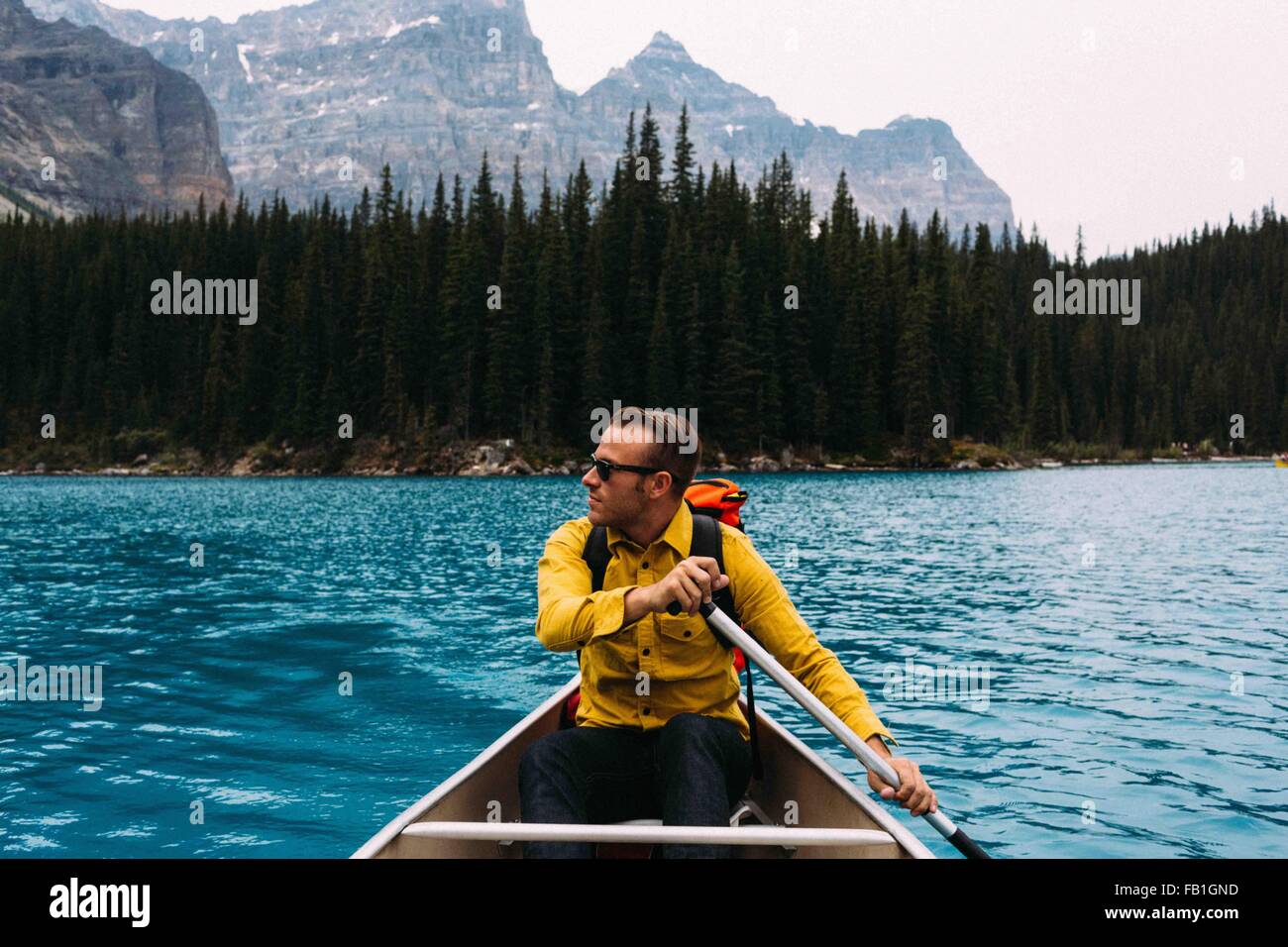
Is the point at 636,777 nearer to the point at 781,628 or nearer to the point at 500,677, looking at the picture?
the point at 781,628

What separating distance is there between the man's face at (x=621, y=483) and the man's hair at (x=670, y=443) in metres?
0.05

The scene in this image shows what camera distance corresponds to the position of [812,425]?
3669 inches

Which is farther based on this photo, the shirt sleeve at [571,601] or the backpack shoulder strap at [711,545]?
the backpack shoulder strap at [711,545]

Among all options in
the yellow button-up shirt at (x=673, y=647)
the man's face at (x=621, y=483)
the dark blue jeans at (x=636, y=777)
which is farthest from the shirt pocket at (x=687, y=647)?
the man's face at (x=621, y=483)

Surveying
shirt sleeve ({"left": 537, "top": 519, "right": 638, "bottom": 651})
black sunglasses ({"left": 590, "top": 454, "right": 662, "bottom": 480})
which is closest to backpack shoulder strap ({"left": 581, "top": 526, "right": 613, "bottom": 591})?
shirt sleeve ({"left": 537, "top": 519, "right": 638, "bottom": 651})

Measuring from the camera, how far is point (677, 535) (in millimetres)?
4859

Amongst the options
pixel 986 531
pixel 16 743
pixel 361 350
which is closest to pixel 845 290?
pixel 361 350

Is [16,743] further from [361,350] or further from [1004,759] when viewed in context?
[361,350]

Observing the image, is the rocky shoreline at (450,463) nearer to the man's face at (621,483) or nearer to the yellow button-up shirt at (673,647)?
the yellow button-up shirt at (673,647)

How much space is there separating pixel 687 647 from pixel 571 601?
726 mm

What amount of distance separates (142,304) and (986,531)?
4634 inches

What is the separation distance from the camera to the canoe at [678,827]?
4.18 m

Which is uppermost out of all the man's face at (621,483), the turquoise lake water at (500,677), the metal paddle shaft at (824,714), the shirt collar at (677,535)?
the man's face at (621,483)

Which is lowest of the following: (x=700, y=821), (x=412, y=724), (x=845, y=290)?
(x=412, y=724)
